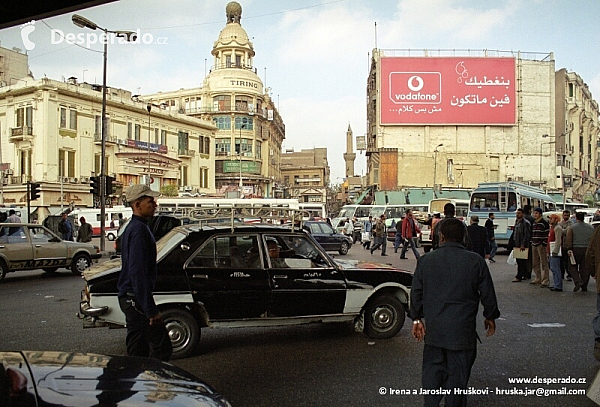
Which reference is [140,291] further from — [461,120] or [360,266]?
[461,120]

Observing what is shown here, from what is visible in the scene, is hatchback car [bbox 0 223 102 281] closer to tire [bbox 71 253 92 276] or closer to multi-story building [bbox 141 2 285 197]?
tire [bbox 71 253 92 276]

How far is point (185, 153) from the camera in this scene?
200 feet

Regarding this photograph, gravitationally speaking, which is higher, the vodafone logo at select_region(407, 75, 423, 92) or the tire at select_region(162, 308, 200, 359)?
the vodafone logo at select_region(407, 75, 423, 92)

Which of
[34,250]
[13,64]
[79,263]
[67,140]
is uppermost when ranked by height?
[13,64]

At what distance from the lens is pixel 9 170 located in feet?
149

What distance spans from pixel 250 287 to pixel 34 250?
9.87 meters

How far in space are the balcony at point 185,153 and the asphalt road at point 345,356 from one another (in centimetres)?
5194

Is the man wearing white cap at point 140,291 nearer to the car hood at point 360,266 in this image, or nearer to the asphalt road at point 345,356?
the asphalt road at point 345,356

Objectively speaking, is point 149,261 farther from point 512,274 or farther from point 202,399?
point 512,274

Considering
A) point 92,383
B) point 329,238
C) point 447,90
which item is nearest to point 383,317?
point 92,383

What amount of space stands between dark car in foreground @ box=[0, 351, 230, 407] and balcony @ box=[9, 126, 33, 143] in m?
46.5

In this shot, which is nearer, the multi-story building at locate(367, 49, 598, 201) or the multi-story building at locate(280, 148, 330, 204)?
the multi-story building at locate(367, 49, 598, 201)

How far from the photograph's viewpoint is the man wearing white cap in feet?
13.6

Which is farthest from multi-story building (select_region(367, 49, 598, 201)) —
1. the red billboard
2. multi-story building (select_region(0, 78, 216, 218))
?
multi-story building (select_region(0, 78, 216, 218))
